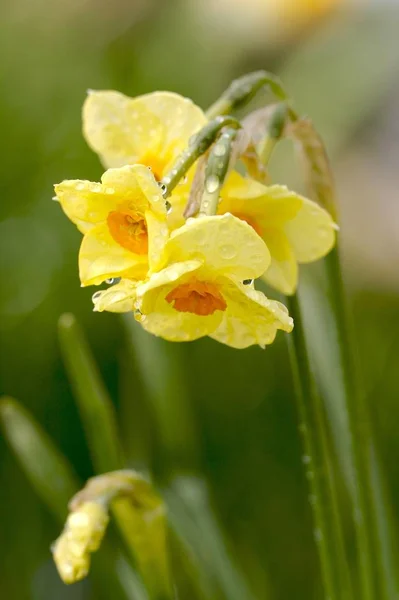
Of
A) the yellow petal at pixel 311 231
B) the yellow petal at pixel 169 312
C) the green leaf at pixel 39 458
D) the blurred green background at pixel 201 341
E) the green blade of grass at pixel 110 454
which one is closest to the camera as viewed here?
the yellow petal at pixel 169 312


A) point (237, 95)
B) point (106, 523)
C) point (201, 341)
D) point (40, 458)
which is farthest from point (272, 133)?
point (201, 341)

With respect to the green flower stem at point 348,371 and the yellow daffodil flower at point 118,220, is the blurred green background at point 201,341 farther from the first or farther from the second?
the yellow daffodil flower at point 118,220

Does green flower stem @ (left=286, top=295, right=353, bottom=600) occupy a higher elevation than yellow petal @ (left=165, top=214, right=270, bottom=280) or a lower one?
lower

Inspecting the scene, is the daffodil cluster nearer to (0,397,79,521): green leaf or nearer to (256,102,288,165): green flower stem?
(256,102,288,165): green flower stem

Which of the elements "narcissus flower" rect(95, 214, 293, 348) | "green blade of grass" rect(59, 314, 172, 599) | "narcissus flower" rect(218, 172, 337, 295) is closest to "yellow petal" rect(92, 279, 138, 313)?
"narcissus flower" rect(95, 214, 293, 348)

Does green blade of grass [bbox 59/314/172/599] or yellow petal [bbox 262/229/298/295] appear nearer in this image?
yellow petal [bbox 262/229/298/295]

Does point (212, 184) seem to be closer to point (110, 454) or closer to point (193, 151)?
point (193, 151)

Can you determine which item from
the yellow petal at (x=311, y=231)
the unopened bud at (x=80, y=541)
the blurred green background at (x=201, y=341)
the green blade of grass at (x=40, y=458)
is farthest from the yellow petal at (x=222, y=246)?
the blurred green background at (x=201, y=341)
